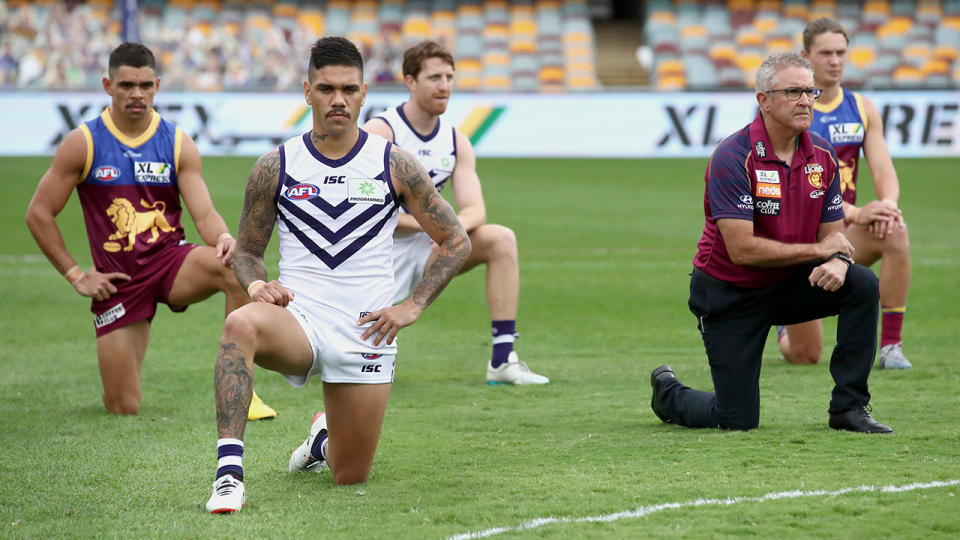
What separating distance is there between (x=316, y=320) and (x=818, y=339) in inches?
178

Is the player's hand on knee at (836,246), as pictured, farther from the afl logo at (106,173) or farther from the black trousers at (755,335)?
the afl logo at (106,173)

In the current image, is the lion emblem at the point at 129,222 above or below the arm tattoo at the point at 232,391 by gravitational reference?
above

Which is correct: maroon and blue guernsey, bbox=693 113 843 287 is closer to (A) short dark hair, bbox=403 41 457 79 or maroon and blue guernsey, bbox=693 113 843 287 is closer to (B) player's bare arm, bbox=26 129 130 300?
(A) short dark hair, bbox=403 41 457 79

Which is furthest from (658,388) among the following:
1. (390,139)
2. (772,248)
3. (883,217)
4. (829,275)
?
(390,139)

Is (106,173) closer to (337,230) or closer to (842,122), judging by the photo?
(337,230)

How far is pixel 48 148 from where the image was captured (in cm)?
2208

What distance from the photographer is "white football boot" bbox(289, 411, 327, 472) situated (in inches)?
219

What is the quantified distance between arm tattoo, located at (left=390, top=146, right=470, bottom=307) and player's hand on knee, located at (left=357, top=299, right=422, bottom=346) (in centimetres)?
13

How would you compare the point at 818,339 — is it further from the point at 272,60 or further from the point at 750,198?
the point at 272,60

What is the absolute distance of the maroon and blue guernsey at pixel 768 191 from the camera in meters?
6.03

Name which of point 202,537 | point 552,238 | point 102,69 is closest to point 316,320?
point 202,537

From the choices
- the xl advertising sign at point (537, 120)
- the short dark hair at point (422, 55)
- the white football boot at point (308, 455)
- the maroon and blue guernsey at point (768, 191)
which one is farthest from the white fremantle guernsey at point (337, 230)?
the xl advertising sign at point (537, 120)

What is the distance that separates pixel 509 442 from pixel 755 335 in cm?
142

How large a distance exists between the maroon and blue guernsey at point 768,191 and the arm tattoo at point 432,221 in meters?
1.47
